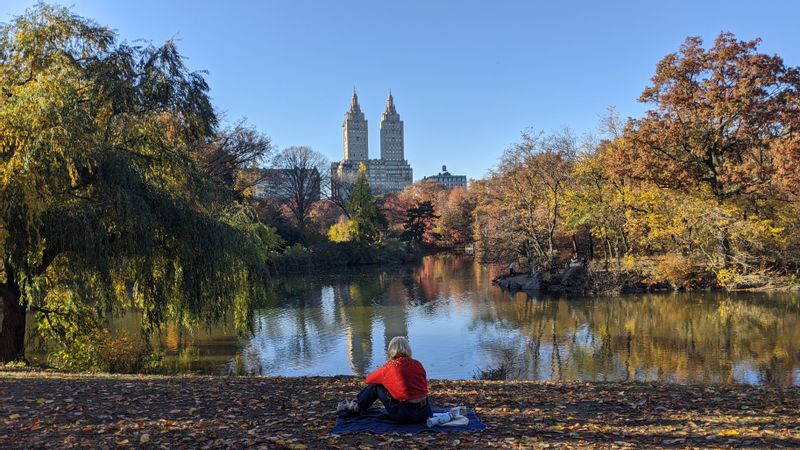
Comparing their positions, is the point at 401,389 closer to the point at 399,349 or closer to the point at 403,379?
the point at 403,379

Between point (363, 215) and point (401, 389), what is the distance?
146 feet

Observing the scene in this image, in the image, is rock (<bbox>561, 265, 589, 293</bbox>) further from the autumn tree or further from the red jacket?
the autumn tree

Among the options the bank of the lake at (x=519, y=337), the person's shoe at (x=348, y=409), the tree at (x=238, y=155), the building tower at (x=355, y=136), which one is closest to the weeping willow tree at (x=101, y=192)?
the bank of the lake at (x=519, y=337)

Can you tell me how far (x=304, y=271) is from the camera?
137 ft

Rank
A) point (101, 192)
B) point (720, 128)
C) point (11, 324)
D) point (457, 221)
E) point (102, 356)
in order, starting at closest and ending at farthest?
point (101, 192) < point (11, 324) < point (102, 356) < point (720, 128) < point (457, 221)

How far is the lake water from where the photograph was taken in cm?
1266

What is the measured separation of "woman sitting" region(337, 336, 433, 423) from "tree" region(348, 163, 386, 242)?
42.3 metres

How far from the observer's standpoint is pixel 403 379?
5414mm

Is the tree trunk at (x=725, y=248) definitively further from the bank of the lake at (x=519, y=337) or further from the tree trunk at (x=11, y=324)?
the tree trunk at (x=11, y=324)

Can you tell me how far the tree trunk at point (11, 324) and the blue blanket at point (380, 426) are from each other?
8.21m

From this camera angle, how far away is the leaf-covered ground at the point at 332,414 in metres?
5.00

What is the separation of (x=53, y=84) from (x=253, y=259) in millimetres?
4823

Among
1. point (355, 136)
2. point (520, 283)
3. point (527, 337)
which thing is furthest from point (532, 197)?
point (355, 136)

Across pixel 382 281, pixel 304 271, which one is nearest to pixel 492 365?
pixel 382 281
